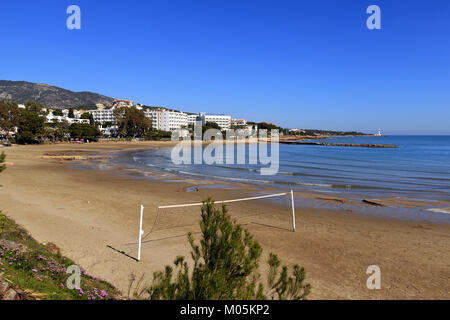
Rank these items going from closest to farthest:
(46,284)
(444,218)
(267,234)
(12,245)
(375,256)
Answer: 1. (46,284)
2. (12,245)
3. (375,256)
4. (267,234)
5. (444,218)

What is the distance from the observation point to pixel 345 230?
12.2m

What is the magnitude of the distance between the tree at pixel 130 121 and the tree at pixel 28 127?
3945cm

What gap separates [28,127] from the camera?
72.6m

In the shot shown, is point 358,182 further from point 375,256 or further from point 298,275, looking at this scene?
point 298,275

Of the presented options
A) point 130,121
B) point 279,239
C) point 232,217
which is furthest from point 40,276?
point 130,121

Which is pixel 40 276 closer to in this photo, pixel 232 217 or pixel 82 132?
pixel 232 217

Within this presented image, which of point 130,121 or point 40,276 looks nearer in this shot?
point 40,276

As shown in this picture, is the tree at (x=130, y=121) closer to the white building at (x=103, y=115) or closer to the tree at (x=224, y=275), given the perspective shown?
the white building at (x=103, y=115)

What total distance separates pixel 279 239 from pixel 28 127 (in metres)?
80.9

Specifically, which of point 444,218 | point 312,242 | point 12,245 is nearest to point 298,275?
point 12,245

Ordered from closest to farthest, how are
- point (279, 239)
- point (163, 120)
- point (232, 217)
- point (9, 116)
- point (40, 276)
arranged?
point (40, 276)
point (279, 239)
point (232, 217)
point (9, 116)
point (163, 120)

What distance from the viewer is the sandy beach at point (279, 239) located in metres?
7.52

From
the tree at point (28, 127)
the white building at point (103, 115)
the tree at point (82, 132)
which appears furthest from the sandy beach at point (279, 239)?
the white building at point (103, 115)

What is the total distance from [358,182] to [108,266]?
24983 mm
